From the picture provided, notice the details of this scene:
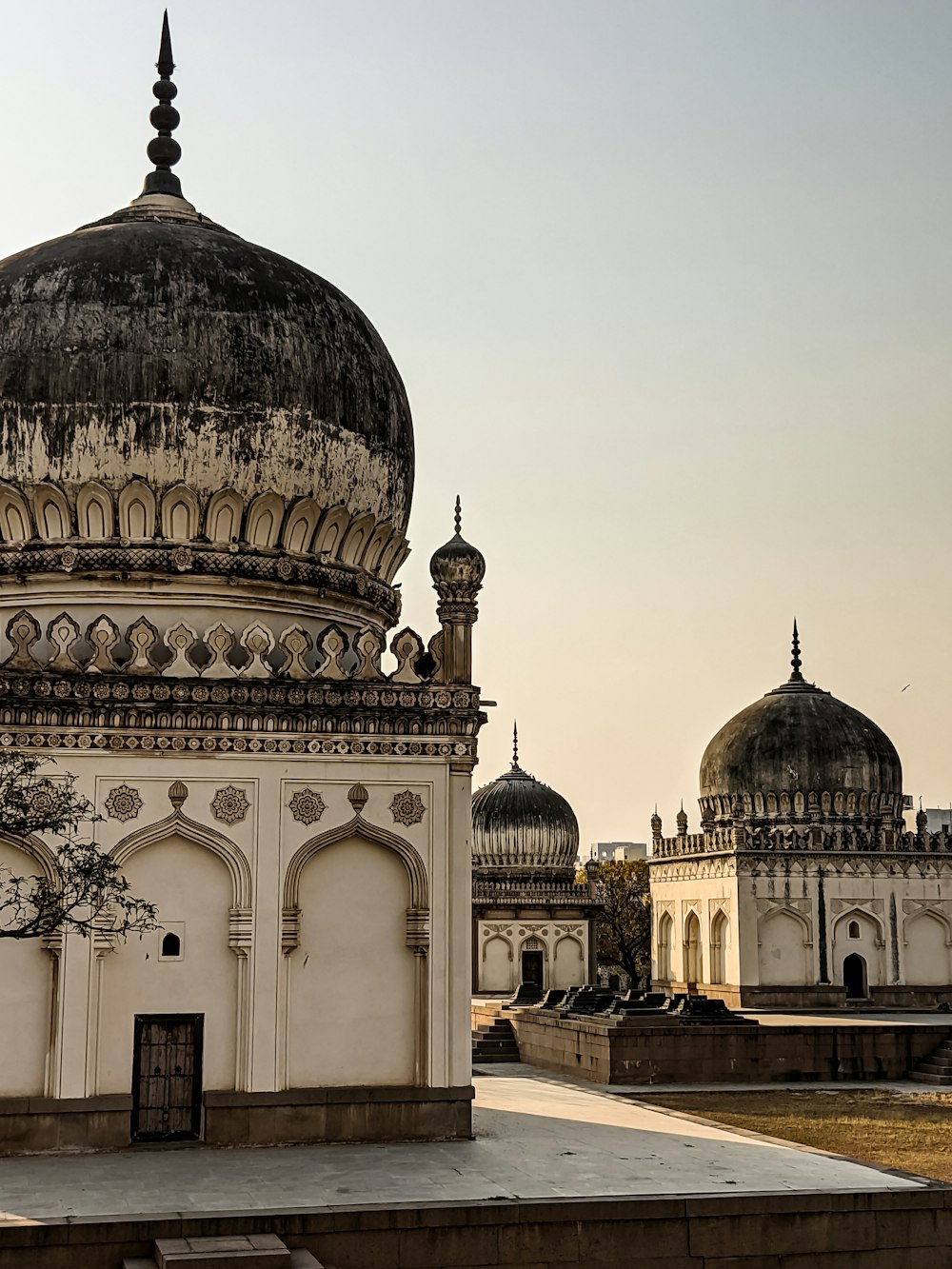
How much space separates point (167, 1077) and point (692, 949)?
23.8m

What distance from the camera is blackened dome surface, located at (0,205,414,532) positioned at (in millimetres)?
13891

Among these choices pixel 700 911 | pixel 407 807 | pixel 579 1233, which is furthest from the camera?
pixel 700 911

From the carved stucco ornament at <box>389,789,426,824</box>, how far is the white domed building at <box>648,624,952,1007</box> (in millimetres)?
20276

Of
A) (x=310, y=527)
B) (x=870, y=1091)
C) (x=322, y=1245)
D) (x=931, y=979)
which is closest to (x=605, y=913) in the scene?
(x=931, y=979)

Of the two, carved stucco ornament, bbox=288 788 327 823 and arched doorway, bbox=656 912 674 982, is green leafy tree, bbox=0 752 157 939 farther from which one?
arched doorway, bbox=656 912 674 982

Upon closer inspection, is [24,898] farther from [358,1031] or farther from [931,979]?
[931,979]

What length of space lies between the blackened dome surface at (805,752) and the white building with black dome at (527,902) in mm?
4544

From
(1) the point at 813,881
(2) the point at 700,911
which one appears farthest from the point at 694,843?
(1) the point at 813,881

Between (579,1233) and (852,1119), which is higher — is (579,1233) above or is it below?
above

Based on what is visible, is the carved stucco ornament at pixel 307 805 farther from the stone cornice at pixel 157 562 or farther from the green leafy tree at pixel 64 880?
the stone cornice at pixel 157 562

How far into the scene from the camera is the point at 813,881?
3256 centimetres

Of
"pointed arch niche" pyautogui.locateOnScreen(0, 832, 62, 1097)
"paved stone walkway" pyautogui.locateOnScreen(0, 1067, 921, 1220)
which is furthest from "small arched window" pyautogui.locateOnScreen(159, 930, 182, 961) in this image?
"paved stone walkway" pyautogui.locateOnScreen(0, 1067, 921, 1220)

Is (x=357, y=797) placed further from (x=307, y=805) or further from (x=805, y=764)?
(x=805, y=764)

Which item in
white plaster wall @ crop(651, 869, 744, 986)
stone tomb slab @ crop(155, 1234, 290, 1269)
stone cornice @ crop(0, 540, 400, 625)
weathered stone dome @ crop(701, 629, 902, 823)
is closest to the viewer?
stone tomb slab @ crop(155, 1234, 290, 1269)
